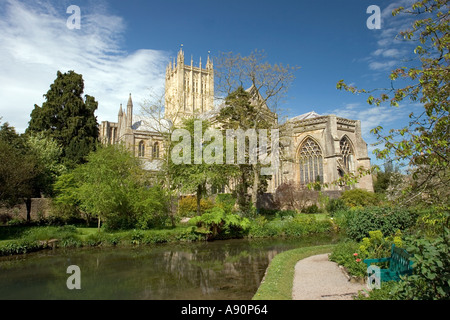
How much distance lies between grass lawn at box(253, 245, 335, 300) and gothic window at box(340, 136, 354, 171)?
23236 millimetres

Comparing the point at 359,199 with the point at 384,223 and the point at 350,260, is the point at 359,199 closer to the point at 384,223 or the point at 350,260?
the point at 384,223

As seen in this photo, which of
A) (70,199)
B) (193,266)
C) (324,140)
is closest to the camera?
(193,266)

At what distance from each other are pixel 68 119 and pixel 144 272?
19.9 m

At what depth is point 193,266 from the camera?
10.7 metres

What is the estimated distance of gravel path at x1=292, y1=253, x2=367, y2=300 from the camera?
6211mm

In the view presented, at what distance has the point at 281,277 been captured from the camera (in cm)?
778

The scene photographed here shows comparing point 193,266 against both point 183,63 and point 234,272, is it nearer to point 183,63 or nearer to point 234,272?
point 234,272

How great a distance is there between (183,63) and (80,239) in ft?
181

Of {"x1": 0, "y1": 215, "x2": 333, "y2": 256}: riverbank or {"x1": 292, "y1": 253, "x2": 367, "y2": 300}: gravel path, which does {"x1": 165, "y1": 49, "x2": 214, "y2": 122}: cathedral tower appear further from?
{"x1": 292, "y1": 253, "x2": 367, "y2": 300}: gravel path

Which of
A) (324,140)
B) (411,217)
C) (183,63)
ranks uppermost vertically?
(183,63)

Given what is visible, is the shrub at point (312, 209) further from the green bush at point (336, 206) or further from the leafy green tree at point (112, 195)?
the leafy green tree at point (112, 195)

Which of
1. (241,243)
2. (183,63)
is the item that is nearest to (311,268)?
(241,243)

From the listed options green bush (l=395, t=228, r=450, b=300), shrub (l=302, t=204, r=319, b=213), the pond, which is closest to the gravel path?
the pond
